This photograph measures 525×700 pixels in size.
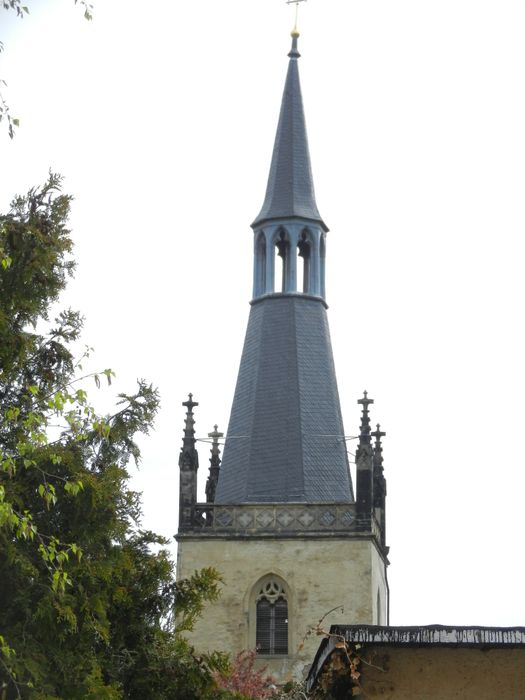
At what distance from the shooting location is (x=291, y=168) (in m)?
43.9

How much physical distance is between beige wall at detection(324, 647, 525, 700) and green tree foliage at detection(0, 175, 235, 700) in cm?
434

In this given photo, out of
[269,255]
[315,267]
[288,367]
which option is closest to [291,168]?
[269,255]

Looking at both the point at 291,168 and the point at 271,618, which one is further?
the point at 291,168

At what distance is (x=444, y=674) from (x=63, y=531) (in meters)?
6.63

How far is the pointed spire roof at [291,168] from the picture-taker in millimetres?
43375

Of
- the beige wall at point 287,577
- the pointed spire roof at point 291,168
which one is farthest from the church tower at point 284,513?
the pointed spire roof at point 291,168

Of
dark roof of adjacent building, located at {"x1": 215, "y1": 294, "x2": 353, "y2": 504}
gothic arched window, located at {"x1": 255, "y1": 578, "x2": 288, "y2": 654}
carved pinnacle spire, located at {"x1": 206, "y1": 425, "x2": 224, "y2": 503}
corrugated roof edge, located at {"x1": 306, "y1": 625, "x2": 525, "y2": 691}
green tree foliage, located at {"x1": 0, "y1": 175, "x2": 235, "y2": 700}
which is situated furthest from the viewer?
carved pinnacle spire, located at {"x1": 206, "y1": 425, "x2": 224, "y2": 503}

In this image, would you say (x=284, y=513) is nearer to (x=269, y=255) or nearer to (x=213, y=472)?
(x=213, y=472)

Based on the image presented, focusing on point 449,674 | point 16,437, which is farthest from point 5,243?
point 449,674

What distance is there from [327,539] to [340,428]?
2963 millimetres

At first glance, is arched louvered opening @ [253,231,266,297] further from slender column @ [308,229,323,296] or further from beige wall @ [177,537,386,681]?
beige wall @ [177,537,386,681]

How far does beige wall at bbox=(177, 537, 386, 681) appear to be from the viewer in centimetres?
3878

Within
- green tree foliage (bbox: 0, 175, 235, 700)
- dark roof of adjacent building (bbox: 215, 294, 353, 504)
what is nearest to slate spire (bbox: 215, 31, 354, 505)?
dark roof of adjacent building (bbox: 215, 294, 353, 504)

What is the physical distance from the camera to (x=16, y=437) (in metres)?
13.8
